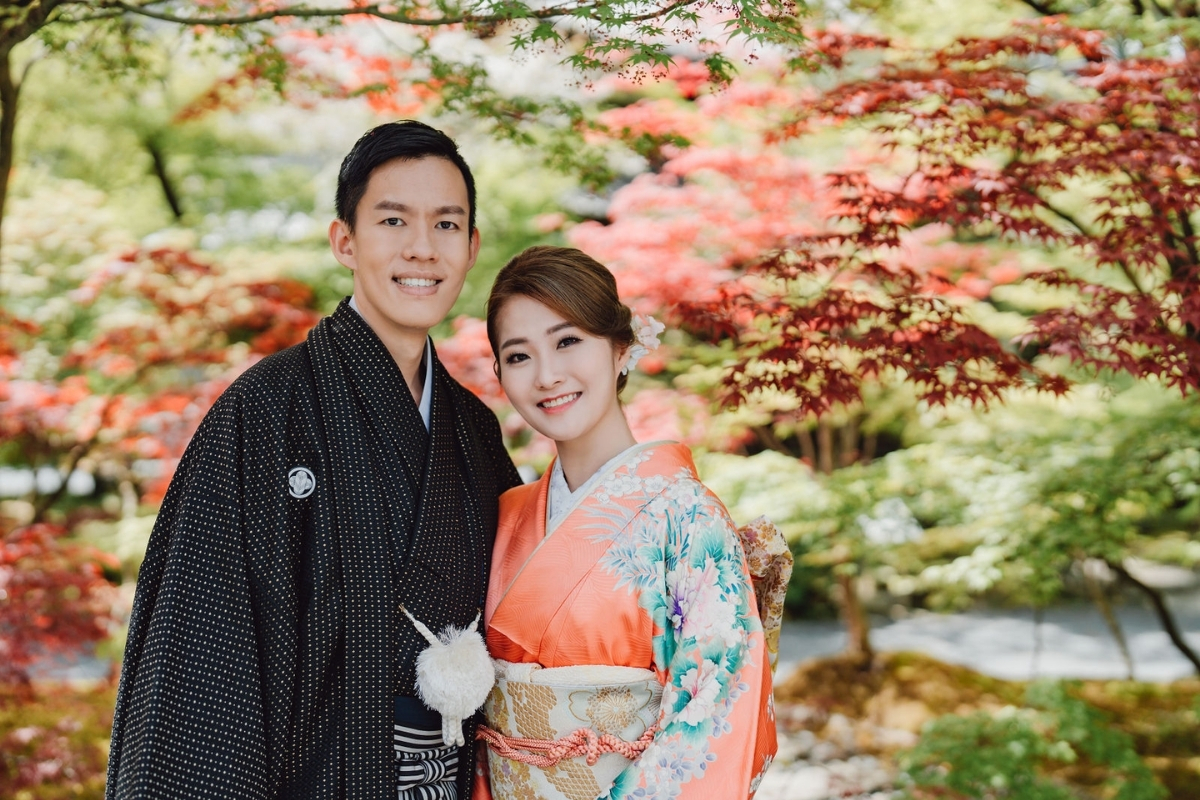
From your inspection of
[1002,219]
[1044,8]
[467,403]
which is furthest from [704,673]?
[1044,8]

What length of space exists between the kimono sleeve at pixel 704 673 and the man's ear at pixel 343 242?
43.2 inches

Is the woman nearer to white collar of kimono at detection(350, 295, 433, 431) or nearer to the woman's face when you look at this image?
the woman's face

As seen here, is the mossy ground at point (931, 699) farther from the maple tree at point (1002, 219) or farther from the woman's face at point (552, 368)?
the woman's face at point (552, 368)

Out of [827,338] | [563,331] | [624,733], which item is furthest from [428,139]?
[827,338]

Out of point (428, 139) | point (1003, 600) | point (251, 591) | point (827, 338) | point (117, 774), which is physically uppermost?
point (428, 139)

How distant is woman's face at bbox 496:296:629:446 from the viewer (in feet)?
8.35

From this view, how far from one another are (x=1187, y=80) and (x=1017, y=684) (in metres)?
5.22

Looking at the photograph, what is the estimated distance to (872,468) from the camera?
667 cm

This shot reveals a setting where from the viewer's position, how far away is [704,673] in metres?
2.28

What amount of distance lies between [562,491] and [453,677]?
0.63 metres

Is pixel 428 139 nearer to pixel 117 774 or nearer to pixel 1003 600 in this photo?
pixel 117 774

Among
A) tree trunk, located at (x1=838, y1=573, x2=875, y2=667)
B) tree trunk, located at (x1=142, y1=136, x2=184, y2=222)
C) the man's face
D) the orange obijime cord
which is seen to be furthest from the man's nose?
tree trunk, located at (x1=142, y1=136, x2=184, y2=222)

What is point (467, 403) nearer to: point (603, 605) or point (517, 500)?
point (517, 500)

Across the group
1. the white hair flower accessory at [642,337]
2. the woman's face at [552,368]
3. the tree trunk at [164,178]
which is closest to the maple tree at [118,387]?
the tree trunk at [164,178]
